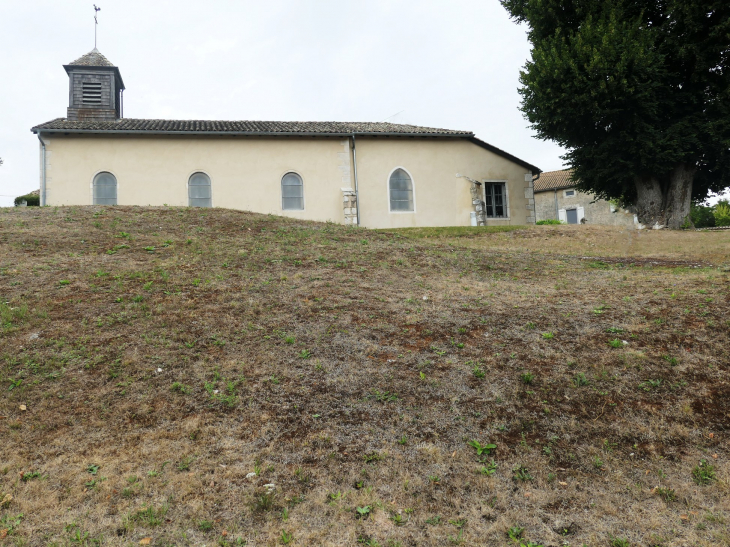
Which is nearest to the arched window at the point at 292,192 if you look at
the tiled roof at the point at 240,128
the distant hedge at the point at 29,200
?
the tiled roof at the point at 240,128

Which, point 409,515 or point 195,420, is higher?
point 195,420

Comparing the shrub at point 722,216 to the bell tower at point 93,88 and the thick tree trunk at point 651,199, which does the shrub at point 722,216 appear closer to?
the thick tree trunk at point 651,199

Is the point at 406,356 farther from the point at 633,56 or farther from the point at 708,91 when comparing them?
the point at 708,91

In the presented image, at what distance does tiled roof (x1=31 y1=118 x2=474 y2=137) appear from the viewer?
1919 cm

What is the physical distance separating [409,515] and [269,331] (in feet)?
11.5

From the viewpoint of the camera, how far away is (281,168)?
20719 mm

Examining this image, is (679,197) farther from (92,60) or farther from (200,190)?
(92,60)

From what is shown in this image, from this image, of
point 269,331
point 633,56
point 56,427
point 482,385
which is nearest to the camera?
point 56,427

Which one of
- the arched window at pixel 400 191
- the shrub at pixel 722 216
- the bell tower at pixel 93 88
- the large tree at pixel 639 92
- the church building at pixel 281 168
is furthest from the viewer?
the shrub at pixel 722 216

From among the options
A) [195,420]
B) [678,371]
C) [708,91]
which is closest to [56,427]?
[195,420]

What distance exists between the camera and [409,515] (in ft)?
11.8

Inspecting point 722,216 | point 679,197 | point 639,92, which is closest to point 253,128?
point 639,92

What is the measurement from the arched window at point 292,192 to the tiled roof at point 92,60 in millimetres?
11360

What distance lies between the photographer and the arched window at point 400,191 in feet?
71.2
